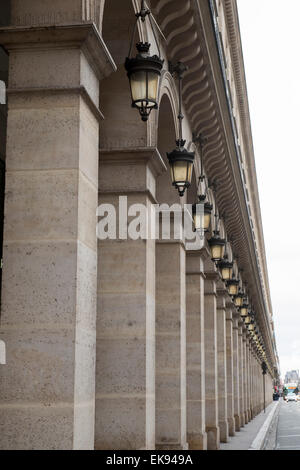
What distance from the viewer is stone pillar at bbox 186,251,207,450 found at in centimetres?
1733

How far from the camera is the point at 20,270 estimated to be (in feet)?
23.2

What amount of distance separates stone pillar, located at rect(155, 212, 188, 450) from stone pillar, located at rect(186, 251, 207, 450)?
3.41 metres

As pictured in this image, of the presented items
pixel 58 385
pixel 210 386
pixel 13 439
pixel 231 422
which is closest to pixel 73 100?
pixel 58 385

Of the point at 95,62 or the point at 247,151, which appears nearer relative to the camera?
the point at 95,62

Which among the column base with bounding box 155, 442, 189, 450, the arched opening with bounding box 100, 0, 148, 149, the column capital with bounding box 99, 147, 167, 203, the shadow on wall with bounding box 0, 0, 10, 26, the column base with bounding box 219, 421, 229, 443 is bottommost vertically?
the column base with bounding box 219, 421, 229, 443

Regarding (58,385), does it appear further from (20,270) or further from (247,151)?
(247,151)

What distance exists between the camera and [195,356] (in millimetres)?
17672

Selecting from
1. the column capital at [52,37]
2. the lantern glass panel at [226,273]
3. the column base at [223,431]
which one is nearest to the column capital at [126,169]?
the column capital at [52,37]

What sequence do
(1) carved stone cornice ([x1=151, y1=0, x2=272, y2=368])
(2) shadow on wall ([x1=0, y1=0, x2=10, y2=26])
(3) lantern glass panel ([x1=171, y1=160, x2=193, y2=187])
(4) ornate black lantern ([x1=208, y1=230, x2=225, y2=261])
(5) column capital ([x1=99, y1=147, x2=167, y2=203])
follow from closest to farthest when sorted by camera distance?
1. (2) shadow on wall ([x1=0, y1=0, x2=10, y2=26])
2. (5) column capital ([x1=99, y1=147, x2=167, y2=203])
3. (3) lantern glass panel ([x1=171, y1=160, x2=193, y2=187])
4. (1) carved stone cornice ([x1=151, y1=0, x2=272, y2=368])
5. (4) ornate black lantern ([x1=208, y1=230, x2=225, y2=261])

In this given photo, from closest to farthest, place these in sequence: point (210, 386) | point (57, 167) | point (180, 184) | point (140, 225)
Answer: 1. point (57, 167)
2. point (140, 225)
3. point (180, 184)
4. point (210, 386)

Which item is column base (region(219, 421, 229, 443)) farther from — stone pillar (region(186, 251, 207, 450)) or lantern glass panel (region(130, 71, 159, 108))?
lantern glass panel (region(130, 71, 159, 108))

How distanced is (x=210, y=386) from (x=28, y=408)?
1553 cm

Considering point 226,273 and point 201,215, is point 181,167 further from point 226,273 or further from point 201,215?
point 226,273

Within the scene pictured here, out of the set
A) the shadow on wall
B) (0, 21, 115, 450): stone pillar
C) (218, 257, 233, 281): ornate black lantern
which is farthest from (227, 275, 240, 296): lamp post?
(0, 21, 115, 450): stone pillar
